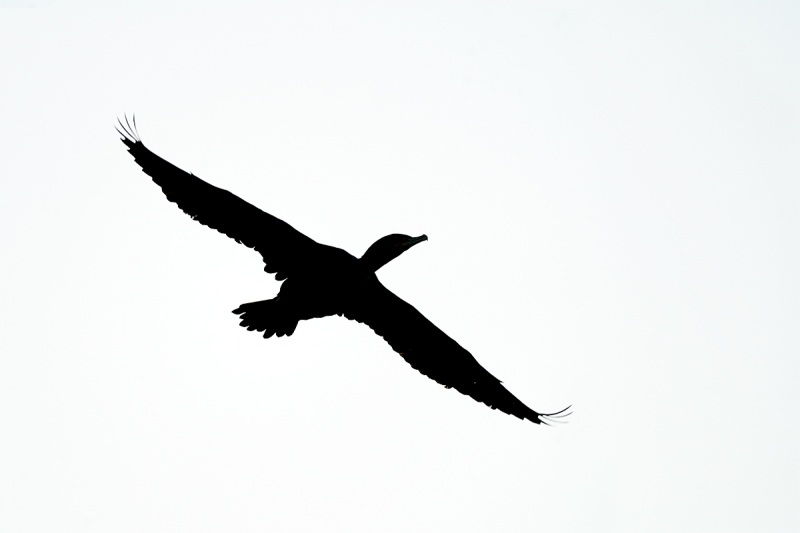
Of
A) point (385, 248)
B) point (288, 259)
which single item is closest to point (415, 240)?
point (385, 248)

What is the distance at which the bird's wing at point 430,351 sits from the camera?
10.4 m

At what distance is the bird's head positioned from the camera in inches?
388

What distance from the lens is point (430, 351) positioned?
35.4ft

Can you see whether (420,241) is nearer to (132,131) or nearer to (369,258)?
(369,258)

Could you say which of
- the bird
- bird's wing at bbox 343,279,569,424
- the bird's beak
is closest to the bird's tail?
the bird

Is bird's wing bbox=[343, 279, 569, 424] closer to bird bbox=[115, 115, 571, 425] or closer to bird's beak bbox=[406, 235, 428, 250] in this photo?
bird bbox=[115, 115, 571, 425]

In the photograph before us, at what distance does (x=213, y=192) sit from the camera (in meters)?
9.68

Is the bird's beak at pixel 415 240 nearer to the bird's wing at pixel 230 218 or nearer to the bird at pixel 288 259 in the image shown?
the bird at pixel 288 259

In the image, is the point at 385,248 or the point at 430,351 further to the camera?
the point at 430,351

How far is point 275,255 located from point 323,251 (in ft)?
1.70

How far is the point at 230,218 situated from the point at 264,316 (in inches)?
40.6

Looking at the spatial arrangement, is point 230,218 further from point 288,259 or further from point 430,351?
point 430,351

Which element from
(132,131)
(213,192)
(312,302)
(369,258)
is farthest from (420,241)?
(132,131)

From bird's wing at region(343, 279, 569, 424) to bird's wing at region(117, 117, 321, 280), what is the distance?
33.3 inches
